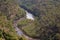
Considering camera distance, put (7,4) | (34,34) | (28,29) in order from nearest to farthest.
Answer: (34,34) < (28,29) < (7,4)

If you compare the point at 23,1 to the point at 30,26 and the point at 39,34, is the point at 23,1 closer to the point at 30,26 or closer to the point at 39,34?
the point at 30,26

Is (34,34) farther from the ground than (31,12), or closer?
closer

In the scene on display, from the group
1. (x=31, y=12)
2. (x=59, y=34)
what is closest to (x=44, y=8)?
(x=31, y=12)

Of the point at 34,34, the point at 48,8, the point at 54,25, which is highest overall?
the point at 48,8

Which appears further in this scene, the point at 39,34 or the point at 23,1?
the point at 23,1

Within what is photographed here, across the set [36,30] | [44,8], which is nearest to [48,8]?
[44,8]

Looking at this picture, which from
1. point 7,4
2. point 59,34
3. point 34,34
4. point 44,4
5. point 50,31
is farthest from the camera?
point 44,4
